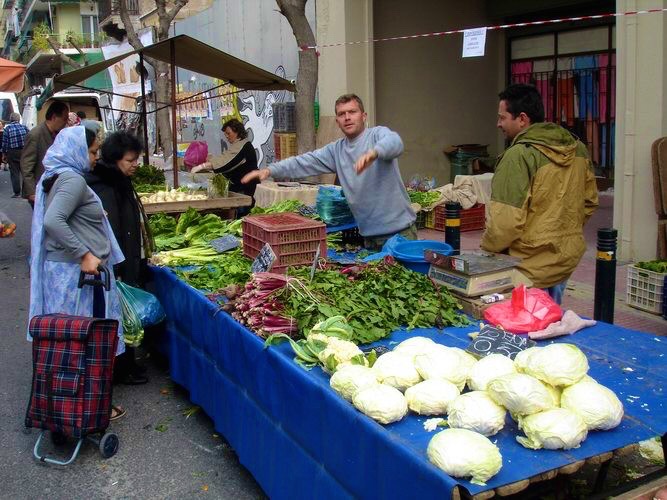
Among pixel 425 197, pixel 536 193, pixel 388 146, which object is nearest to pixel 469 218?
pixel 425 197

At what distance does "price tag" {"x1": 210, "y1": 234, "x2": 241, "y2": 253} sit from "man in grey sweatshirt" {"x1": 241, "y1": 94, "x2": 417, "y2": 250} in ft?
2.34

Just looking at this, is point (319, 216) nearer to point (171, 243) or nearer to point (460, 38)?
point (171, 243)

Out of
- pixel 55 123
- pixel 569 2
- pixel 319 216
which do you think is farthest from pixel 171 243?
pixel 569 2

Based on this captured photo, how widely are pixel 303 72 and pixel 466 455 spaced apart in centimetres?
997

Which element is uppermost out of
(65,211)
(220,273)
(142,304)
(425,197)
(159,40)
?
(159,40)

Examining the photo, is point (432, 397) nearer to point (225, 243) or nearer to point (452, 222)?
point (452, 222)

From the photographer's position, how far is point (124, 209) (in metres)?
5.39

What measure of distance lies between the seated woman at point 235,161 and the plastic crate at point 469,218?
10.5ft

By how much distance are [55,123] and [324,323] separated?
23.6 feet

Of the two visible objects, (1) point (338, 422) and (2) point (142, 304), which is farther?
(2) point (142, 304)

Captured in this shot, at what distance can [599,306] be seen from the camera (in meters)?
4.90

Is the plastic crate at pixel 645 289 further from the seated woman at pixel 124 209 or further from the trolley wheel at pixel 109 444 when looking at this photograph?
the trolley wheel at pixel 109 444

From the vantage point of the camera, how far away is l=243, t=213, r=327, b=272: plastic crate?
464 centimetres

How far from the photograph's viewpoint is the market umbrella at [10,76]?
43.3 ft
